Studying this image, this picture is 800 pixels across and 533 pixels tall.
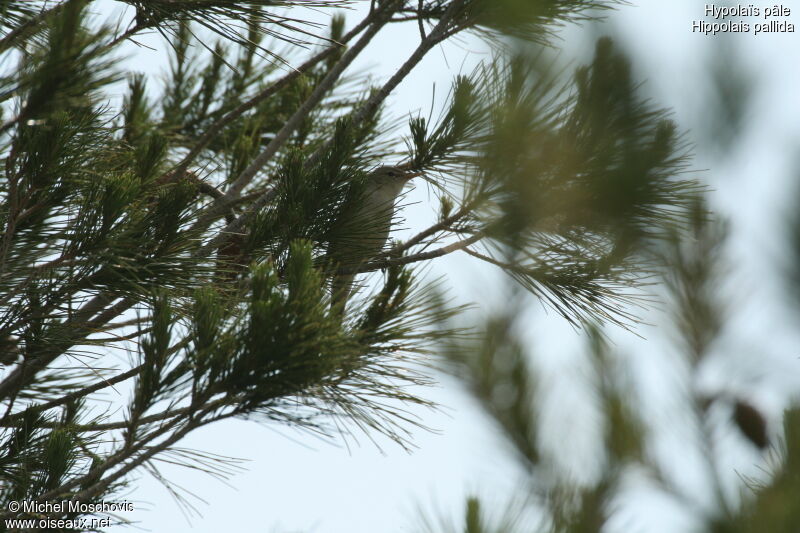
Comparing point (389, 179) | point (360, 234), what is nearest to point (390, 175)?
point (389, 179)

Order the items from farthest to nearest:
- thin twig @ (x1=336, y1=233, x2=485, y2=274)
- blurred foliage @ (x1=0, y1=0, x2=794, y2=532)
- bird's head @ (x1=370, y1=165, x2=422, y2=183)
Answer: bird's head @ (x1=370, y1=165, x2=422, y2=183)
thin twig @ (x1=336, y1=233, x2=485, y2=274)
blurred foliage @ (x1=0, y1=0, x2=794, y2=532)

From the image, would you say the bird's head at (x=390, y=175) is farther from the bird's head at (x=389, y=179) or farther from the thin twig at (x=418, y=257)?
the thin twig at (x=418, y=257)

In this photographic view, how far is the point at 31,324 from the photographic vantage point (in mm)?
1802

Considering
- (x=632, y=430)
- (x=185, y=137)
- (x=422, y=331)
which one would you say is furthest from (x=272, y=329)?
(x=185, y=137)

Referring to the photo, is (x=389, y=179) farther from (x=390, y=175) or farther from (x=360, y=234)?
(x=360, y=234)

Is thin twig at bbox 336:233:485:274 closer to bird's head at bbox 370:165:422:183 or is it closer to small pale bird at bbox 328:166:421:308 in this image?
small pale bird at bbox 328:166:421:308

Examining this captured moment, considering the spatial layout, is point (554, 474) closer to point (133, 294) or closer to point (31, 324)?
point (133, 294)

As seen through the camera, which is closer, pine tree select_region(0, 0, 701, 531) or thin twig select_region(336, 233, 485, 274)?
pine tree select_region(0, 0, 701, 531)

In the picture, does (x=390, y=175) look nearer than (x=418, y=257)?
No

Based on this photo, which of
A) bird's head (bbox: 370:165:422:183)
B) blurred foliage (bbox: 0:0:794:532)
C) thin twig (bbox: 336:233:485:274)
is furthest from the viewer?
bird's head (bbox: 370:165:422:183)

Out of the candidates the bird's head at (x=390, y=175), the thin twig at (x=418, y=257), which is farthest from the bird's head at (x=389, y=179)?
the thin twig at (x=418, y=257)

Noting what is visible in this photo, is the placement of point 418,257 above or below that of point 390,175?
below

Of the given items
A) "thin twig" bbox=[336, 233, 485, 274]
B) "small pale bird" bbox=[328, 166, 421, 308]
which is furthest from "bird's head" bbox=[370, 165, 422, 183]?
"thin twig" bbox=[336, 233, 485, 274]

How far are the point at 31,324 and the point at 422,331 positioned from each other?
36.3 inches
